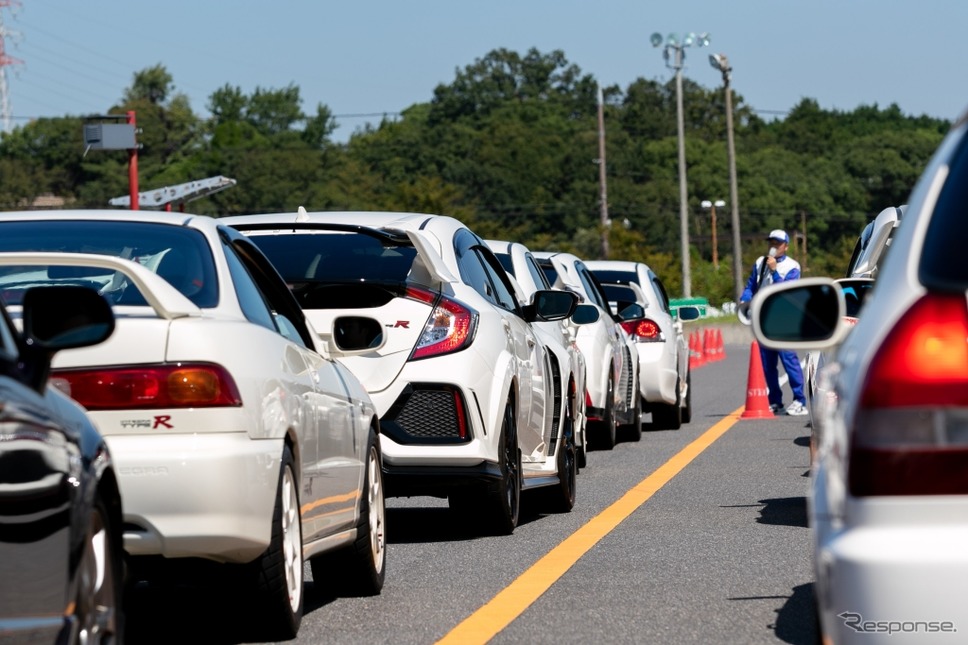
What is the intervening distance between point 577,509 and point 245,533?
17.7 feet

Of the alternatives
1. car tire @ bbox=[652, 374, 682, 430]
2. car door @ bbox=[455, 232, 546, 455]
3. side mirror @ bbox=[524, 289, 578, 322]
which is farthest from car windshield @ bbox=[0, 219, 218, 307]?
car tire @ bbox=[652, 374, 682, 430]

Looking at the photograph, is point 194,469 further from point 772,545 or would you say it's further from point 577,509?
point 577,509

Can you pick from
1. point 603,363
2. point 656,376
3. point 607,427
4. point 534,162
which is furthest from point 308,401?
point 534,162

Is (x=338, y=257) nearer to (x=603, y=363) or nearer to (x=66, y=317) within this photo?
(x=66, y=317)

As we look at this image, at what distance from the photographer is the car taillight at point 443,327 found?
9.16 metres

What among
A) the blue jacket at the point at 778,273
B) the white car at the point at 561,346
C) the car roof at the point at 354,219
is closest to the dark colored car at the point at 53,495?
the car roof at the point at 354,219

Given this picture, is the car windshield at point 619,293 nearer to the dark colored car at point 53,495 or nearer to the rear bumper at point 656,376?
the rear bumper at point 656,376

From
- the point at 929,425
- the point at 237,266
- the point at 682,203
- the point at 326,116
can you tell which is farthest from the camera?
the point at 326,116

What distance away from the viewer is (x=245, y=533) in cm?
583

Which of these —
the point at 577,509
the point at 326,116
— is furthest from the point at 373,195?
the point at 577,509

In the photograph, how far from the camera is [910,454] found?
11.2ft

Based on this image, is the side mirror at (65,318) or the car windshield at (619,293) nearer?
the side mirror at (65,318)

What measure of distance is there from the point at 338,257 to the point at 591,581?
89.1 inches

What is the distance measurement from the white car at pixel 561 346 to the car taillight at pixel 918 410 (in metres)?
7.56
